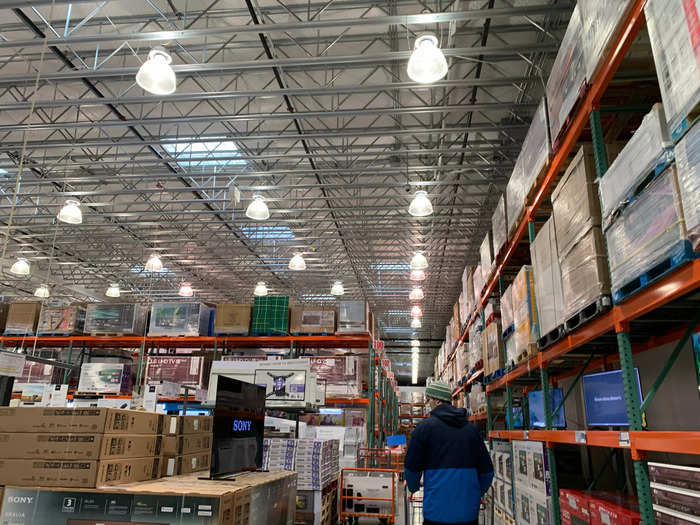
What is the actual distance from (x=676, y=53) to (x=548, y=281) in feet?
7.91

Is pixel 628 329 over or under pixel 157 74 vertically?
under

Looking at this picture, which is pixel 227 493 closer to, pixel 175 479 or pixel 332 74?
pixel 175 479

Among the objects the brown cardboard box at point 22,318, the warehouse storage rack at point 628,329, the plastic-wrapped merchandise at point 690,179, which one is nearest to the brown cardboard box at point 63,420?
the warehouse storage rack at point 628,329

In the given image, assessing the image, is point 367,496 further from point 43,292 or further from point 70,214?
point 43,292

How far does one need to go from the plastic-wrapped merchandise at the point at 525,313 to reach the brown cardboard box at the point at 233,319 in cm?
833

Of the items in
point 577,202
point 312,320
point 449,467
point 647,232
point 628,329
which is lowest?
point 449,467

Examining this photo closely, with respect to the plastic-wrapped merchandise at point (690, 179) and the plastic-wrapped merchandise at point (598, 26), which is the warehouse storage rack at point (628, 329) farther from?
the plastic-wrapped merchandise at point (690, 179)

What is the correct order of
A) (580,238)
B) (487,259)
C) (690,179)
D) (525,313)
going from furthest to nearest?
(487,259), (525,313), (580,238), (690,179)

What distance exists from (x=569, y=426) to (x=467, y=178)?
8.14 m

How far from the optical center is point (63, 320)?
13.6m

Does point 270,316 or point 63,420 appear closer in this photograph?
point 63,420

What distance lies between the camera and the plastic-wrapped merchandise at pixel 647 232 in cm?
247

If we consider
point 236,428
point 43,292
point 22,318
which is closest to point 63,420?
point 236,428

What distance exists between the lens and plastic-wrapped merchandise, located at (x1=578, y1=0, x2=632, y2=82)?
308 cm
